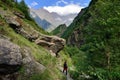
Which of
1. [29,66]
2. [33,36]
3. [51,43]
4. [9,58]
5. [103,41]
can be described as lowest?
[29,66]

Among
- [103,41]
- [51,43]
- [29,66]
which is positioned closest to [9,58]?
[29,66]

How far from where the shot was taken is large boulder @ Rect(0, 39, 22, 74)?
84.2 feet

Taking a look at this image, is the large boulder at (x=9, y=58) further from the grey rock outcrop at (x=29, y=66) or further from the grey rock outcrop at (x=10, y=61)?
the grey rock outcrop at (x=29, y=66)

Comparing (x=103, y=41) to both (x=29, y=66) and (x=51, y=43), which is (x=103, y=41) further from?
(x=51, y=43)

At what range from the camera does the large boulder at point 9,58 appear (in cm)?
2567

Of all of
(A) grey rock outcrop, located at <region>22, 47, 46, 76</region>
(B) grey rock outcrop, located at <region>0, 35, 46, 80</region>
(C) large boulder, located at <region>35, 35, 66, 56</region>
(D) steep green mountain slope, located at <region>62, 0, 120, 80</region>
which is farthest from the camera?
(C) large boulder, located at <region>35, 35, 66, 56</region>

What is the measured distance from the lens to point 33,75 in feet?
96.7

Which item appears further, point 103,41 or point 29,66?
point 103,41

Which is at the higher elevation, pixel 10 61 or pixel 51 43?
pixel 51 43

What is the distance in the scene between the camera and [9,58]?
2612 cm

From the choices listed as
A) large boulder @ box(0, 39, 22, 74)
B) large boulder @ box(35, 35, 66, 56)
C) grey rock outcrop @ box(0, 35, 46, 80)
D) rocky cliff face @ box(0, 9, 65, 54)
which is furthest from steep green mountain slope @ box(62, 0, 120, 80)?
large boulder @ box(35, 35, 66, 56)

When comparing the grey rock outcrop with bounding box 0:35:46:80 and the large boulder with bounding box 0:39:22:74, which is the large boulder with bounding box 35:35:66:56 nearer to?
the grey rock outcrop with bounding box 0:35:46:80

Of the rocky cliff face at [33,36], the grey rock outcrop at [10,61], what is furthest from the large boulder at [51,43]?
the grey rock outcrop at [10,61]

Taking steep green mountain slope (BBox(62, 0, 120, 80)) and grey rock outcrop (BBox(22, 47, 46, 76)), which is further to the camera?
grey rock outcrop (BBox(22, 47, 46, 76))
